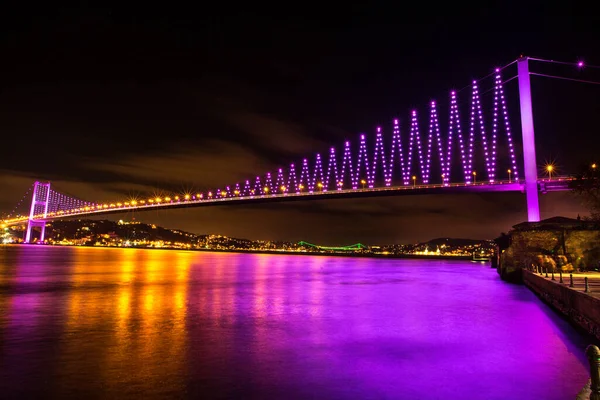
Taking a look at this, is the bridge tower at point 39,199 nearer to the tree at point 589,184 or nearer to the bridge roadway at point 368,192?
the bridge roadway at point 368,192

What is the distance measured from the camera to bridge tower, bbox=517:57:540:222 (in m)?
33.8

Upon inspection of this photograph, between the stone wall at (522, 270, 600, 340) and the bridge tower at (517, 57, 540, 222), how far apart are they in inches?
800

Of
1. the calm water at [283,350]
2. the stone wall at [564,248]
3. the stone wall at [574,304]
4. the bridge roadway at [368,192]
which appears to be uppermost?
the bridge roadway at [368,192]

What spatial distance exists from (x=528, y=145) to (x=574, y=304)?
27905 mm

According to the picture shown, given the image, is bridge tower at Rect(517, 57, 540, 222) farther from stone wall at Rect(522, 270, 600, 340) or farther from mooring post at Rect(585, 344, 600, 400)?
mooring post at Rect(585, 344, 600, 400)

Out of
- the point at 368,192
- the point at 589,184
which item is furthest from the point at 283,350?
the point at 368,192

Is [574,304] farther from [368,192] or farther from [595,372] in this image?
[368,192]

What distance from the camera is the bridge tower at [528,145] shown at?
3384 centimetres

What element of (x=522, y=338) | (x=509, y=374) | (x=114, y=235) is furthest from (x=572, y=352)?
(x=114, y=235)

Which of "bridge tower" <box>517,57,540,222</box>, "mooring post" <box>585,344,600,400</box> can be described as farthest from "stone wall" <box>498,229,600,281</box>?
"mooring post" <box>585,344,600,400</box>

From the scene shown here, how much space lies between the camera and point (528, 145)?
34.8 metres

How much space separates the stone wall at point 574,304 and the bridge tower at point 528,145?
20.3 m

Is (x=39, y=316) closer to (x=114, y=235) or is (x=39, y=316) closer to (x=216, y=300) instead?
(x=216, y=300)

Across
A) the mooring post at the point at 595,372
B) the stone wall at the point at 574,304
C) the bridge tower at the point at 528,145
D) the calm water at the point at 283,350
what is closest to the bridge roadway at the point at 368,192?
the bridge tower at the point at 528,145
